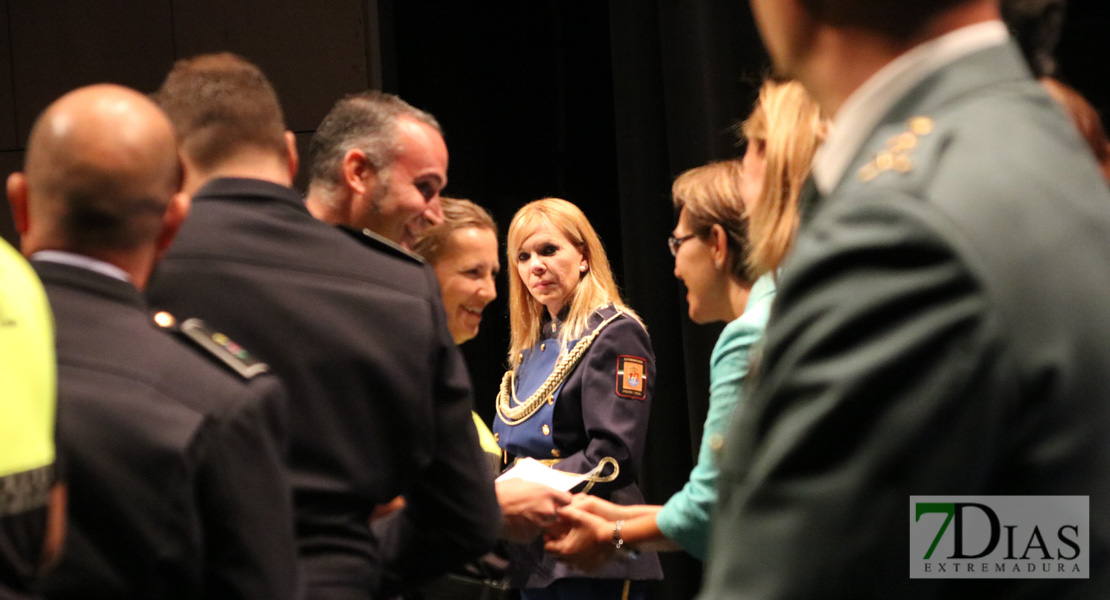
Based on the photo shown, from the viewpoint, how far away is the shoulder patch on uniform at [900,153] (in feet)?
1.55

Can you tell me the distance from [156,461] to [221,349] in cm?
16

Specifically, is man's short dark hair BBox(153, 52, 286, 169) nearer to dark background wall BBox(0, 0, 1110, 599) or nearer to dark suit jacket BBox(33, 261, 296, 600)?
dark suit jacket BBox(33, 261, 296, 600)

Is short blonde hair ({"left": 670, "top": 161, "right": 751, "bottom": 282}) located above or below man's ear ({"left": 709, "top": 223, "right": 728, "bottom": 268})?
above

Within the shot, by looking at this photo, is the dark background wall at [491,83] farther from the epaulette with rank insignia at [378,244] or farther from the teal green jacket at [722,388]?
the epaulette with rank insignia at [378,244]

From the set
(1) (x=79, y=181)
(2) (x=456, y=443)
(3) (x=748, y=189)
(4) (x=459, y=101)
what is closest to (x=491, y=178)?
(4) (x=459, y=101)

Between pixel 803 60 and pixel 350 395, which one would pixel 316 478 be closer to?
pixel 350 395

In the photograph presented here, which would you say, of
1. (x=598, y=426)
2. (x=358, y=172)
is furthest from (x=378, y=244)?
(x=598, y=426)

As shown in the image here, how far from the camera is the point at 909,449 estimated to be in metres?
0.42

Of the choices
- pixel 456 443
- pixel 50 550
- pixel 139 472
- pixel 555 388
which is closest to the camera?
pixel 50 550

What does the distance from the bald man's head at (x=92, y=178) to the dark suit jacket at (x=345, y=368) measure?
21cm

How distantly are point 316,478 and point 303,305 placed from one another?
8.9 inches

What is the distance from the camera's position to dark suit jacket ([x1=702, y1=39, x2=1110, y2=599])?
16.5 inches

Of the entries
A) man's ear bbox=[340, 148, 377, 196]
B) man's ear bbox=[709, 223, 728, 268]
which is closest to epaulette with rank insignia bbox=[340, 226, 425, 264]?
man's ear bbox=[340, 148, 377, 196]

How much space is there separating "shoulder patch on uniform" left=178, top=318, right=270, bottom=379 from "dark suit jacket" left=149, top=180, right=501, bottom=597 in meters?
0.15
